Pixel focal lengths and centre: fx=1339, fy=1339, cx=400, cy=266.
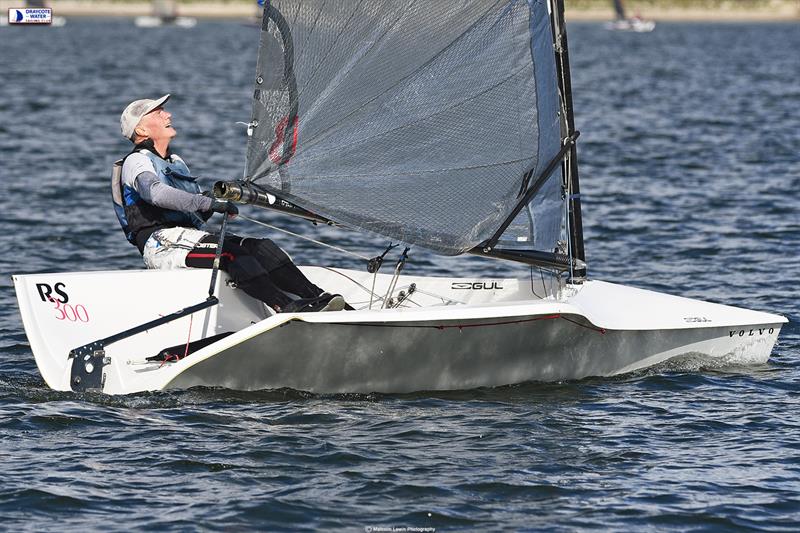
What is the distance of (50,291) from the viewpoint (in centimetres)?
885

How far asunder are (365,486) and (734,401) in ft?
9.48

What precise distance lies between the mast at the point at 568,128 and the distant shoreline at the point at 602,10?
95602 mm

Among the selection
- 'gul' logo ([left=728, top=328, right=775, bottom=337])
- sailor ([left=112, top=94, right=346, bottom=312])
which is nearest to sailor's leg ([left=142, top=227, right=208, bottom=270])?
sailor ([left=112, top=94, right=346, bottom=312])

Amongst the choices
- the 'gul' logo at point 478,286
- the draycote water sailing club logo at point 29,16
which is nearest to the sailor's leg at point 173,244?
the draycote water sailing club logo at point 29,16

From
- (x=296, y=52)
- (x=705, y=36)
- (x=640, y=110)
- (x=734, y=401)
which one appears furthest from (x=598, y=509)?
(x=705, y=36)

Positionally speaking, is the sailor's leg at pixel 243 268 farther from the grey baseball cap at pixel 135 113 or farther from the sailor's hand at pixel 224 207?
the grey baseball cap at pixel 135 113

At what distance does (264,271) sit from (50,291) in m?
1.43

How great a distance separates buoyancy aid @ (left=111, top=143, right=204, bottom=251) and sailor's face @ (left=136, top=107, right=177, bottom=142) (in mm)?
88

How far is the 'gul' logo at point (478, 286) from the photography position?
31.6 ft

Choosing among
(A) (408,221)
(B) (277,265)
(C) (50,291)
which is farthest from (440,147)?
(C) (50,291)

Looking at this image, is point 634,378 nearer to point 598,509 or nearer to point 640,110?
point 598,509

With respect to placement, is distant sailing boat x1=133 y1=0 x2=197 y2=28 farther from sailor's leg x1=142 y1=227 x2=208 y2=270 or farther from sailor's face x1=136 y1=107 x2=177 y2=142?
sailor's leg x1=142 y1=227 x2=208 y2=270

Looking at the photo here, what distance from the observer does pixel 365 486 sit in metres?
6.95

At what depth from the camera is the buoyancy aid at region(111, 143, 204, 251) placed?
29.2 feet
